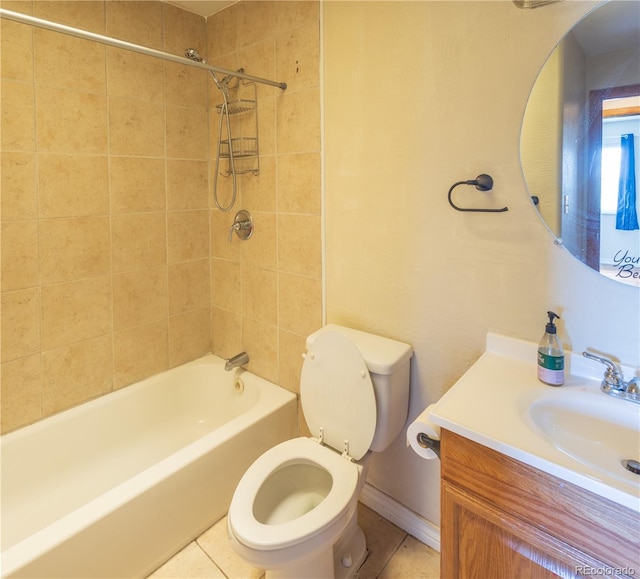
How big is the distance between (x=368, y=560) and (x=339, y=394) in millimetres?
684

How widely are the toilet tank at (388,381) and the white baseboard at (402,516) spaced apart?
401mm

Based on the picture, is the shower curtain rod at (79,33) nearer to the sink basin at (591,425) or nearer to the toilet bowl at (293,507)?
the toilet bowl at (293,507)

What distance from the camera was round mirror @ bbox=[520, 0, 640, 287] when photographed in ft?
3.35

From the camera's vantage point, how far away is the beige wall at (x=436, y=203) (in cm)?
116

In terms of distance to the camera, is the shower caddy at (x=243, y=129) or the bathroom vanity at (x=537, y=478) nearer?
the bathroom vanity at (x=537, y=478)

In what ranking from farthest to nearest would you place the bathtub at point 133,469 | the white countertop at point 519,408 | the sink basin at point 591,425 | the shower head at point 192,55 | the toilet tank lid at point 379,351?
1. the shower head at point 192,55
2. the toilet tank lid at point 379,351
3. the bathtub at point 133,469
4. the sink basin at point 591,425
5. the white countertop at point 519,408

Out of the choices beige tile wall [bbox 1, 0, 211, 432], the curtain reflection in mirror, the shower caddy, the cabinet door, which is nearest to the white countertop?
the cabinet door

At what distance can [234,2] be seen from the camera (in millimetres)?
1960

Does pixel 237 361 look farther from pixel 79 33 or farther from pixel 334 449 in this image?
pixel 79 33

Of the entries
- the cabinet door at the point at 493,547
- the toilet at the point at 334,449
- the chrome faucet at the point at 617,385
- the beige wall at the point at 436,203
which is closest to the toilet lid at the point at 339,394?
the toilet at the point at 334,449

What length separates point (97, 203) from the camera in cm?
185

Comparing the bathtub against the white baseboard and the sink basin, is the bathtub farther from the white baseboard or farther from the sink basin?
the sink basin

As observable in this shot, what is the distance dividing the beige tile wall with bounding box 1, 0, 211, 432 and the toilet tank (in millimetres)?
1187

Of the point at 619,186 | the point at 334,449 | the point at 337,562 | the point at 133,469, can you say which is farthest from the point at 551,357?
the point at 133,469
